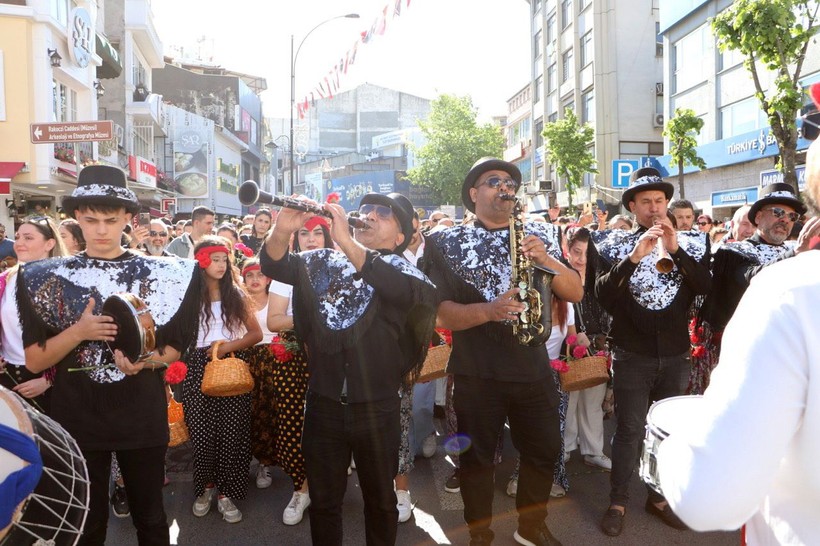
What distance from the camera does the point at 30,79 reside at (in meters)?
19.6

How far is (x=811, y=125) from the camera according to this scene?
229 cm

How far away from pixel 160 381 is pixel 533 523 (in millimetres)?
2300

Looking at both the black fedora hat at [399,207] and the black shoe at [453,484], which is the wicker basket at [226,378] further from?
the black shoe at [453,484]

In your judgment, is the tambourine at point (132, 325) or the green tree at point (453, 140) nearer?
the tambourine at point (132, 325)

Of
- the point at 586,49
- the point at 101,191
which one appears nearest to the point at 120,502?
the point at 101,191

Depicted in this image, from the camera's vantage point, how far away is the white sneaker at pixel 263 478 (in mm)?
5477

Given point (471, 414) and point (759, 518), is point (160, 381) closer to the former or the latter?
point (471, 414)

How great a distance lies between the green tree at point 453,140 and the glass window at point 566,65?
386 inches

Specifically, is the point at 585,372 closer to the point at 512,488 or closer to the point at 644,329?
the point at 644,329

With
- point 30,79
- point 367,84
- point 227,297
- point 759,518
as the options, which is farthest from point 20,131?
point 367,84

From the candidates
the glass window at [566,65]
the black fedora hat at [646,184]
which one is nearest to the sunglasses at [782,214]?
the black fedora hat at [646,184]

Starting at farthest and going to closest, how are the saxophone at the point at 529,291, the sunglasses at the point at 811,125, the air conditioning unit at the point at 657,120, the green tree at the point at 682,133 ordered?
the air conditioning unit at the point at 657,120, the green tree at the point at 682,133, the saxophone at the point at 529,291, the sunglasses at the point at 811,125

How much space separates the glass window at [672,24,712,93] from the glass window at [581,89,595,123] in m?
8.58

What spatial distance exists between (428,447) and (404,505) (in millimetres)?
1395
